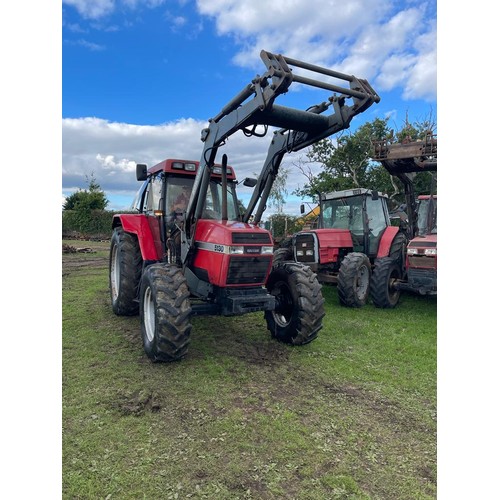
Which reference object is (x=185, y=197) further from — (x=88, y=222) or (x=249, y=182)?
(x=88, y=222)

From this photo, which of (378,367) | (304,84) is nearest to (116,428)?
(378,367)

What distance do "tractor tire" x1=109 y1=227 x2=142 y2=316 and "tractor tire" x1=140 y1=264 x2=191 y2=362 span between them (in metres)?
1.51

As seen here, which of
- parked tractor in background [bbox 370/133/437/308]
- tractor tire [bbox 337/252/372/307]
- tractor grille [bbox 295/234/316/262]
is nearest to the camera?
parked tractor in background [bbox 370/133/437/308]

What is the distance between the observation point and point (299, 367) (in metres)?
4.26

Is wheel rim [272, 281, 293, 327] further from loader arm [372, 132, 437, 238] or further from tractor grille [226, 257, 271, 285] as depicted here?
loader arm [372, 132, 437, 238]

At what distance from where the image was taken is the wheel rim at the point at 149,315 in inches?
172

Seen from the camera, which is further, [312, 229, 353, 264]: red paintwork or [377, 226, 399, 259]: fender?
[312, 229, 353, 264]: red paintwork

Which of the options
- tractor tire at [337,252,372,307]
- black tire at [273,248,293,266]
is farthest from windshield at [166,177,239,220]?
black tire at [273,248,293,266]

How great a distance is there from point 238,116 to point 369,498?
10.9 ft

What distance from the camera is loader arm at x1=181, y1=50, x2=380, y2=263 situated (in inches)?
141

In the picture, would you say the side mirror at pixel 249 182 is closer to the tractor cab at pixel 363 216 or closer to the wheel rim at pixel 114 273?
the wheel rim at pixel 114 273

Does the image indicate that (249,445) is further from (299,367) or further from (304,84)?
(304,84)

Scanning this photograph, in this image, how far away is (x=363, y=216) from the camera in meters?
8.34

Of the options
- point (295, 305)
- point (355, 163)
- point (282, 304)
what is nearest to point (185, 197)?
point (282, 304)
